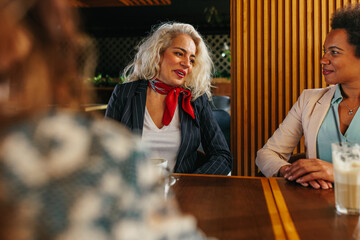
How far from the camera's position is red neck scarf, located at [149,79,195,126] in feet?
6.63

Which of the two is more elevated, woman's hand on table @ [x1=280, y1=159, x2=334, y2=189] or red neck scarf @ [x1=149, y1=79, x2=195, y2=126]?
red neck scarf @ [x1=149, y1=79, x2=195, y2=126]

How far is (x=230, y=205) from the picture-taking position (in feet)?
3.43

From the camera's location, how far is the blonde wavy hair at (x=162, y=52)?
2.23 metres

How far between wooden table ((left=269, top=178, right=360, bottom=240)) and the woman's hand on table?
35mm

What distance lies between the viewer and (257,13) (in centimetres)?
269

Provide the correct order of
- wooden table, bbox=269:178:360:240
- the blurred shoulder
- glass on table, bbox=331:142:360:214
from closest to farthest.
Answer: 1. wooden table, bbox=269:178:360:240
2. glass on table, bbox=331:142:360:214
3. the blurred shoulder

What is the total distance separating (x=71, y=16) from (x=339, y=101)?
1656 mm

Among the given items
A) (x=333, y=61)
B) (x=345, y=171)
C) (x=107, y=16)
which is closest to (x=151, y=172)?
(x=345, y=171)

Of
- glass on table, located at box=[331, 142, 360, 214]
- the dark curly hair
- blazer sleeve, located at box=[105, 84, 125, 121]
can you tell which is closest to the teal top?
the dark curly hair

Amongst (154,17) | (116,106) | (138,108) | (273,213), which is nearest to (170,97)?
(138,108)

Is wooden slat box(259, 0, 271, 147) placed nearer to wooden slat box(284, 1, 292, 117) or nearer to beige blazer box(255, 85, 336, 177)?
wooden slat box(284, 1, 292, 117)

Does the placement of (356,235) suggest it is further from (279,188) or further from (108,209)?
(108,209)

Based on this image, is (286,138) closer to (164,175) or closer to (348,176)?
(348,176)

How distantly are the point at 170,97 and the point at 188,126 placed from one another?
22cm
